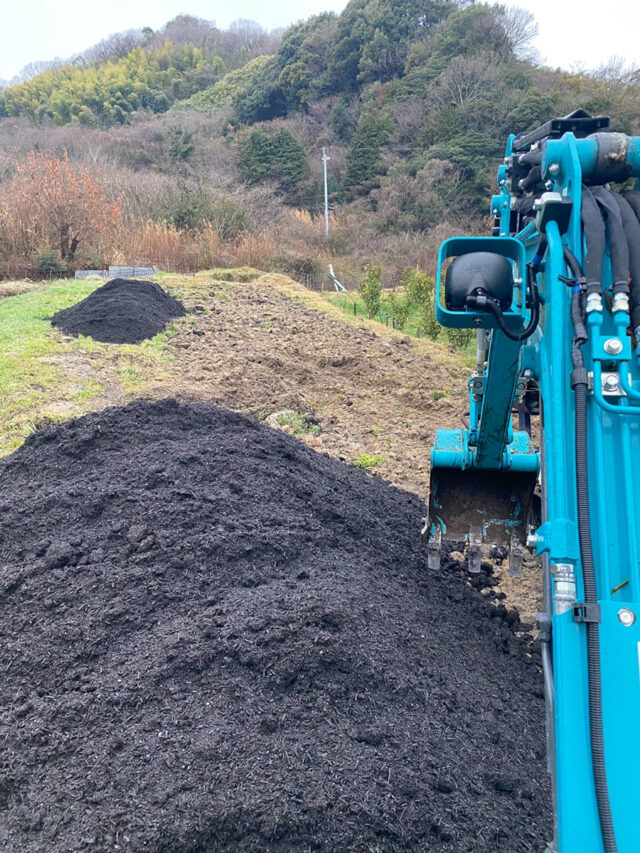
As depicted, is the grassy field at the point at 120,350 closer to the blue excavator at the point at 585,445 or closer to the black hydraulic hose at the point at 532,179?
the black hydraulic hose at the point at 532,179

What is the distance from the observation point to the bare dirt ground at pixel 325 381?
19.7ft

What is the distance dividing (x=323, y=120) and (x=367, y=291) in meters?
32.8

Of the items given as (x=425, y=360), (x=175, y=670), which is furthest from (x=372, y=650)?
(x=425, y=360)

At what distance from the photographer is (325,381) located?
8492 mm

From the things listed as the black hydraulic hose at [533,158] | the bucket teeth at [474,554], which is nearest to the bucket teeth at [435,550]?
the bucket teeth at [474,554]

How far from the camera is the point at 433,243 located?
2511 cm

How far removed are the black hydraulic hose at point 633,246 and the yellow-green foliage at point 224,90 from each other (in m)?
52.0

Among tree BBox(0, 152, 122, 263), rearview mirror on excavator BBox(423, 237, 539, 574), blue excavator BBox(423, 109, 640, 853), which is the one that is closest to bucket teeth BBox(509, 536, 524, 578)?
rearview mirror on excavator BBox(423, 237, 539, 574)

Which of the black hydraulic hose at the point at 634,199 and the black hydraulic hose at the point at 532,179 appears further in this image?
the black hydraulic hose at the point at 532,179

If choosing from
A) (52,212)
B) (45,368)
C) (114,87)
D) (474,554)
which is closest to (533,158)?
(474,554)

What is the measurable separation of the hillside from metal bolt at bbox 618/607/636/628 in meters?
16.1

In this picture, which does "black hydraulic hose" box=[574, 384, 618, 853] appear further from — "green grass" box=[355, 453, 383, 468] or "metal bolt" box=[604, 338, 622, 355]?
"green grass" box=[355, 453, 383, 468]

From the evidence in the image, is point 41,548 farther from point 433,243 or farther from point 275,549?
point 433,243

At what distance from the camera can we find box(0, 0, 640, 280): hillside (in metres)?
19.2
